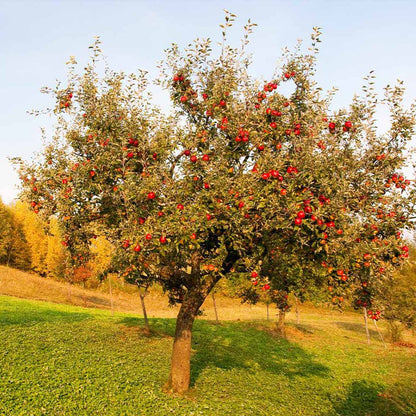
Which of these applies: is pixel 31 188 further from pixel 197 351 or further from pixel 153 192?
pixel 197 351

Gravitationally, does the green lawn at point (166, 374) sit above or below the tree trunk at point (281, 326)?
below

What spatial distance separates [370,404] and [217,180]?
16027 mm

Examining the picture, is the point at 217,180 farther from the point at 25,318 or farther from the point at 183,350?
the point at 25,318

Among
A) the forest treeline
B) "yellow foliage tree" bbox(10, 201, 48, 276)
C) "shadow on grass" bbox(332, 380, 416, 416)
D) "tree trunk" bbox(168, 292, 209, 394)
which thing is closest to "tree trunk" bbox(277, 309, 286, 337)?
"shadow on grass" bbox(332, 380, 416, 416)

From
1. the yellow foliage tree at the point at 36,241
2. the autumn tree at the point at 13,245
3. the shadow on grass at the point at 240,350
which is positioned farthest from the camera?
the autumn tree at the point at 13,245

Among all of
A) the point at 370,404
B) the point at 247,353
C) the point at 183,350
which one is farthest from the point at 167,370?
the point at 370,404

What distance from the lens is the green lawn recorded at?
40.4 feet

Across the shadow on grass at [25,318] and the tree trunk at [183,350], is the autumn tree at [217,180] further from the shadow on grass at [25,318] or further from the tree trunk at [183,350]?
the shadow on grass at [25,318]

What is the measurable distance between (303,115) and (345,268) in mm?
5658

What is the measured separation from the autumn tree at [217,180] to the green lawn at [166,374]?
2.16m

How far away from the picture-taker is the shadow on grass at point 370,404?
16.6 meters

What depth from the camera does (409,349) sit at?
35.8 m

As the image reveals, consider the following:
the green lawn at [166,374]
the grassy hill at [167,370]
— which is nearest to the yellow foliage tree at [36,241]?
the grassy hill at [167,370]

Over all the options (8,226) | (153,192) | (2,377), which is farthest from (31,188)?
(8,226)
